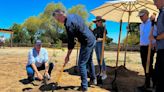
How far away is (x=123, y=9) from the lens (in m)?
10.4

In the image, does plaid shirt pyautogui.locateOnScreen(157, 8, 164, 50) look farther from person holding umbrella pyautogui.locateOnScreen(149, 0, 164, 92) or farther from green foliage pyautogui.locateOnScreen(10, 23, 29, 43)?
green foliage pyautogui.locateOnScreen(10, 23, 29, 43)

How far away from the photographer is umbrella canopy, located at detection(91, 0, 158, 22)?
31.1 ft

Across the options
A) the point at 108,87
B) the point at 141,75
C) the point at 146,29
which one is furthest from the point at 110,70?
the point at 146,29

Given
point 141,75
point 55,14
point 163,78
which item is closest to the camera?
point 163,78

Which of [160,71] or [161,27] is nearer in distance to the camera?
[160,71]

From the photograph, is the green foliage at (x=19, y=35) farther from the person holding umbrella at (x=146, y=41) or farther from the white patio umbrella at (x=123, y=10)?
the person holding umbrella at (x=146, y=41)

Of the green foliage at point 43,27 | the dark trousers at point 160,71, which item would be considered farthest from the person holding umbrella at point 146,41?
the green foliage at point 43,27

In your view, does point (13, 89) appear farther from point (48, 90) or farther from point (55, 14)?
point (55, 14)

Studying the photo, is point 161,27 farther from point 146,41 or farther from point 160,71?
point 146,41

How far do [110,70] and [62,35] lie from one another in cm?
3735

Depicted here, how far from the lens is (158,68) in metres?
4.43

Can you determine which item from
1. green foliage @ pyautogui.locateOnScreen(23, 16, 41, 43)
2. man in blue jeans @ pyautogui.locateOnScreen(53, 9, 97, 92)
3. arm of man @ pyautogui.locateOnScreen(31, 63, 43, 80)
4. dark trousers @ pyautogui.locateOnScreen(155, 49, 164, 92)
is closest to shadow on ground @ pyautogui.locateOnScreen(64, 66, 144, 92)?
man in blue jeans @ pyautogui.locateOnScreen(53, 9, 97, 92)

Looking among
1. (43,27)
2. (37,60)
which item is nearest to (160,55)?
(37,60)

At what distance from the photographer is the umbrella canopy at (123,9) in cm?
949
